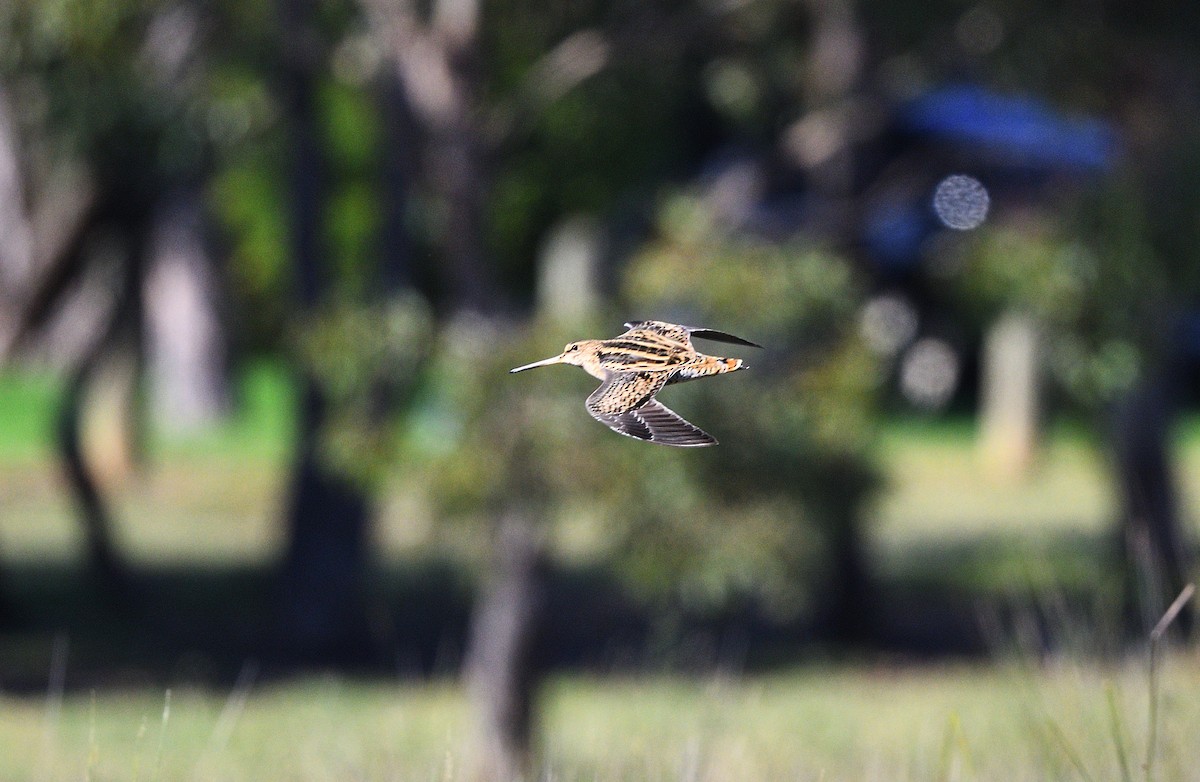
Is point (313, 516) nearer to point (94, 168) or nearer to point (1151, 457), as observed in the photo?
point (94, 168)

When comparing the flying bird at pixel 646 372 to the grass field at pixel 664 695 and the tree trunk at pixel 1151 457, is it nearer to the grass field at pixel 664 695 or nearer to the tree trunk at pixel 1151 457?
the grass field at pixel 664 695

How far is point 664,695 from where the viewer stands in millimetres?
9438

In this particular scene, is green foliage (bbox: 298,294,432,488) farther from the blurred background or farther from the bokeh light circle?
the bokeh light circle

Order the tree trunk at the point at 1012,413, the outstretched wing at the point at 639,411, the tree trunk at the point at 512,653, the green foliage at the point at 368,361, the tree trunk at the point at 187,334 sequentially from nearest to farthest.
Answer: the outstretched wing at the point at 639,411, the green foliage at the point at 368,361, the tree trunk at the point at 512,653, the tree trunk at the point at 1012,413, the tree trunk at the point at 187,334

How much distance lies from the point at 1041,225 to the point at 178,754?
5.11 metres

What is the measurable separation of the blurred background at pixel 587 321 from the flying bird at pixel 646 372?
5.93ft

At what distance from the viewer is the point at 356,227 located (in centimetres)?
2144

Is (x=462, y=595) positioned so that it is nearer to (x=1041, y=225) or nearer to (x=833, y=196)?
(x=833, y=196)

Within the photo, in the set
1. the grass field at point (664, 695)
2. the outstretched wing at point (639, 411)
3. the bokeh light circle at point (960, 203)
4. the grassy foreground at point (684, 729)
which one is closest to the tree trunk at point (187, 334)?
the grass field at point (664, 695)

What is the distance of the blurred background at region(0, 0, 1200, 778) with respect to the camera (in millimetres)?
7918

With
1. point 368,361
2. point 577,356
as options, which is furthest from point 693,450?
point 577,356

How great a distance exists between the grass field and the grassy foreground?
3 cm

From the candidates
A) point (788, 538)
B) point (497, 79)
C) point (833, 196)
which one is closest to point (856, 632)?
point (833, 196)

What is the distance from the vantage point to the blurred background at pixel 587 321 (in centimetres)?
792
